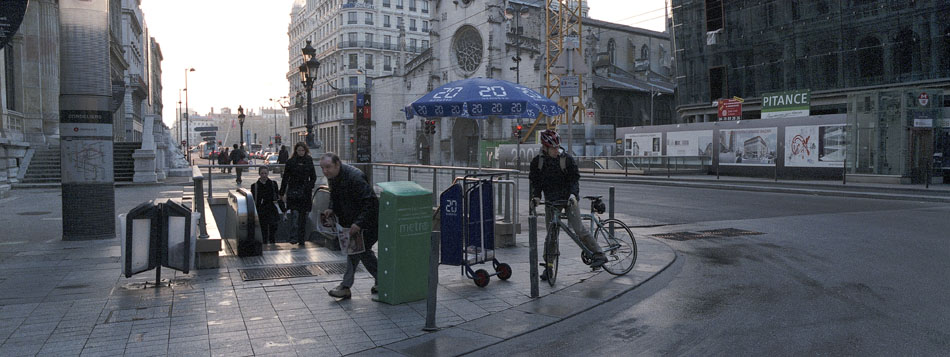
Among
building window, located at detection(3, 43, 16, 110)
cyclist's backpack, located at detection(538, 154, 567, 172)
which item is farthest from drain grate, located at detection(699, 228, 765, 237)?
building window, located at detection(3, 43, 16, 110)

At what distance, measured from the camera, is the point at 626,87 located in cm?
6212

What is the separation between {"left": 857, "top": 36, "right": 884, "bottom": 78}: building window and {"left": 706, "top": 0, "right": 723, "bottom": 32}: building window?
386 inches

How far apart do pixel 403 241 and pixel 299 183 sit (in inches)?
201

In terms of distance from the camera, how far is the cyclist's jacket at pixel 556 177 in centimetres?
749

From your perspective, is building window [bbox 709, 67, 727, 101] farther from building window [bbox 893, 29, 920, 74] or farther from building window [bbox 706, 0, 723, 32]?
building window [bbox 893, 29, 920, 74]

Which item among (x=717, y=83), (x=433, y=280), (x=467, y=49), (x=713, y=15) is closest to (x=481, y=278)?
(x=433, y=280)

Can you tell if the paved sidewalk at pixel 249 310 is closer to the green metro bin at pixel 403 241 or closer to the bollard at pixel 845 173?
the green metro bin at pixel 403 241

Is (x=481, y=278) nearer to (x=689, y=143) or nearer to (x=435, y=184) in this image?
(x=435, y=184)

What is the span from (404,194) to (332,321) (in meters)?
1.34

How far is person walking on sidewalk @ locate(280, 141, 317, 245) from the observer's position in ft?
35.3

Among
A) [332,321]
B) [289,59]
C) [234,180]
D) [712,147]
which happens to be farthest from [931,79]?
[289,59]

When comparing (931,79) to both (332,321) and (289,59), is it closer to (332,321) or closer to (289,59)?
(332,321)

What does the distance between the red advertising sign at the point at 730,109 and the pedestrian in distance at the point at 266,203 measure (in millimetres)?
35220

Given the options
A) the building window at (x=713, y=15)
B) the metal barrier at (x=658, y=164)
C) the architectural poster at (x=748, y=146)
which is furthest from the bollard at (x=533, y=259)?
the building window at (x=713, y=15)
